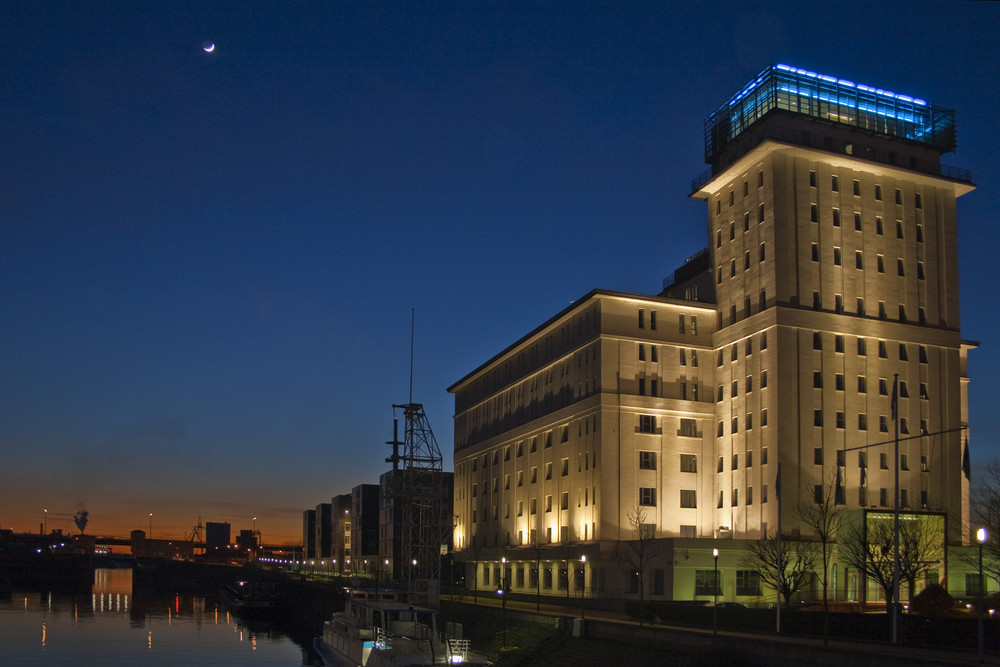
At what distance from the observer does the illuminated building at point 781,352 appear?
86.2 m

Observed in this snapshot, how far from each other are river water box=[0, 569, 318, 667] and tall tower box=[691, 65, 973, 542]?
158 feet

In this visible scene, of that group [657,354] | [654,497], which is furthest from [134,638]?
[657,354]

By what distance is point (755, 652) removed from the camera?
1674 inches

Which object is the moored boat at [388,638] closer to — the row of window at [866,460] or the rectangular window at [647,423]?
the rectangular window at [647,423]

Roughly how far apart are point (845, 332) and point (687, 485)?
67.2 ft

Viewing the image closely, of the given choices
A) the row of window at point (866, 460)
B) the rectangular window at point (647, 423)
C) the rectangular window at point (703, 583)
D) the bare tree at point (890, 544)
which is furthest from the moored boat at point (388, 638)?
the row of window at point (866, 460)

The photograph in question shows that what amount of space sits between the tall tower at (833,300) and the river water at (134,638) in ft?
158

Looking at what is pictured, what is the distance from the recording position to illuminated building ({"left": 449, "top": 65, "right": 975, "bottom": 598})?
3396 inches

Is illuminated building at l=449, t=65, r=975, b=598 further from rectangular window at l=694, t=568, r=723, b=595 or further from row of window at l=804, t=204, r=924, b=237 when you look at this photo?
rectangular window at l=694, t=568, r=723, b=595

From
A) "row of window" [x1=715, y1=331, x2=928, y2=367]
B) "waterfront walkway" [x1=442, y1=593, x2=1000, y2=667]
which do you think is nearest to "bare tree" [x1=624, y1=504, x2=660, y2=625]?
"row of window" [x1=715, y1=331, x2=928, y2=367]

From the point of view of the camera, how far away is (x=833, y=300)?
294 feet

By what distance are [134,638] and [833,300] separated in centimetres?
8014

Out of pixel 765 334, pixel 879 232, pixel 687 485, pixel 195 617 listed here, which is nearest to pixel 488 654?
pixel 687 485

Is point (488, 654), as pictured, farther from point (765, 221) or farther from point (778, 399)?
point (765, 221)
